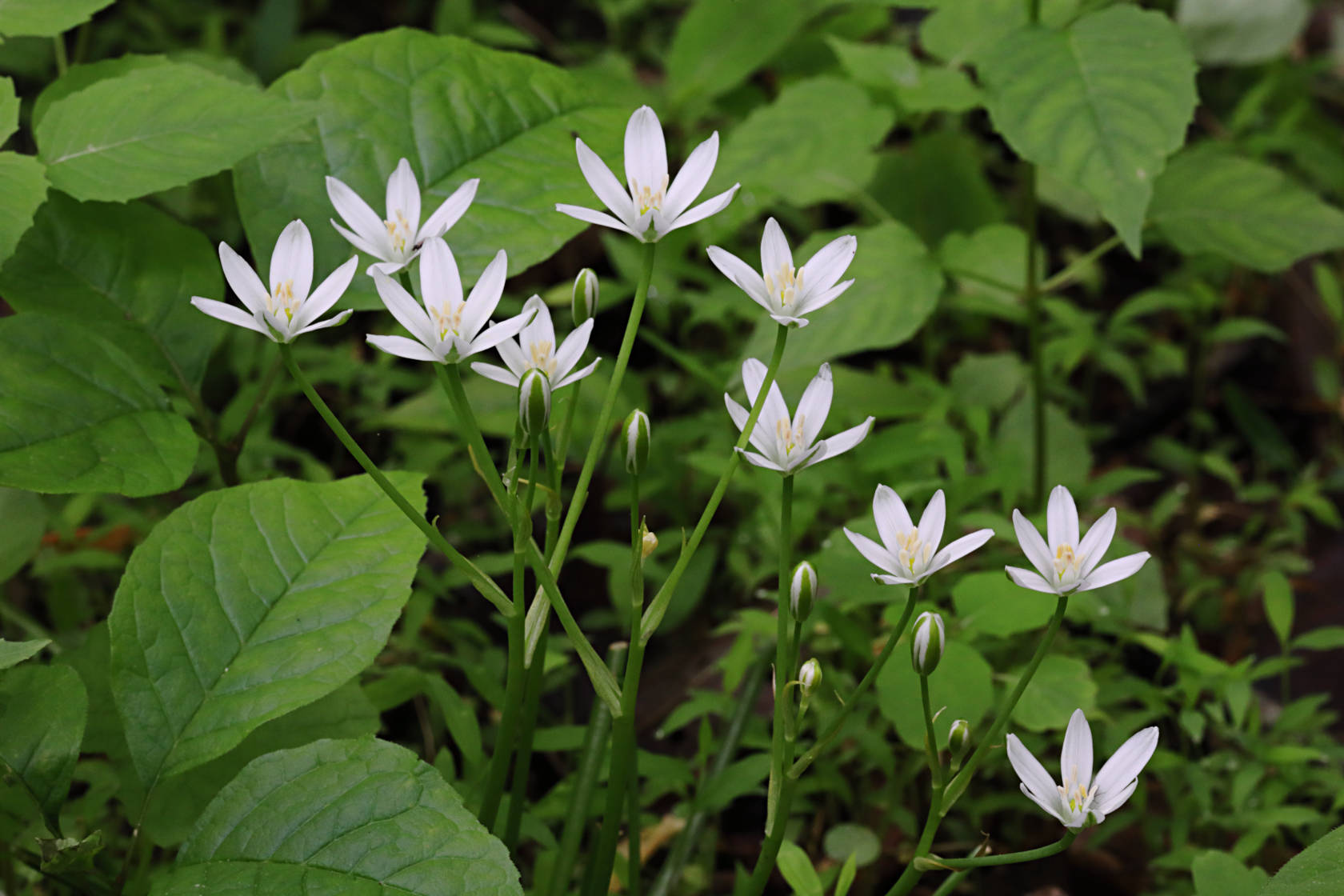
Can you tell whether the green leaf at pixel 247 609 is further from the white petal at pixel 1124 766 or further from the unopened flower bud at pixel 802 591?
the white petal at pixel 1124 766

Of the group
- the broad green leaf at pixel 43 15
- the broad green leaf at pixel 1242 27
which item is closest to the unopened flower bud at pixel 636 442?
the broad green leaf at pixel 43 15

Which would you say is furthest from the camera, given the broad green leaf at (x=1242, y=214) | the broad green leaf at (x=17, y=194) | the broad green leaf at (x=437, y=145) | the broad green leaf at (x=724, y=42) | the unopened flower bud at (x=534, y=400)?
A: the broad green leaf at (x=724, y=42)

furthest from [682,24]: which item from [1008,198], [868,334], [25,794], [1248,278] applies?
[25,794]

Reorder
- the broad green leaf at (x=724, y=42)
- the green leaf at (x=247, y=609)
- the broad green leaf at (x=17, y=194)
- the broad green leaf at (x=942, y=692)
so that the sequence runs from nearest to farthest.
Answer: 1. the green leaf at (x=247, y=609)
2. the broad green leaf at (x=17, y=194)
3. the broad green leaf at (x=942, y=692)
4. the broad green leaf at (x=724, y=42)

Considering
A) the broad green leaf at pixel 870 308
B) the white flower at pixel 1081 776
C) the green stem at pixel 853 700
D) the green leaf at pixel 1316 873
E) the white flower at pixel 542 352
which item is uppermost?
the white flower at pixel 542 352

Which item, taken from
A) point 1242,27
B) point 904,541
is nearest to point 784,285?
point 904,541

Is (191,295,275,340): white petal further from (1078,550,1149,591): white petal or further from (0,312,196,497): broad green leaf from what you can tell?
(1078,550,1149,591): white petal

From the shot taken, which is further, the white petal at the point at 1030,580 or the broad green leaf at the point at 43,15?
the broad green leaf at the point at 43,15
